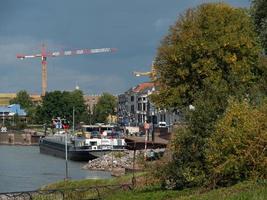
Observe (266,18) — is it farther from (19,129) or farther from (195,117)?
(19,129)

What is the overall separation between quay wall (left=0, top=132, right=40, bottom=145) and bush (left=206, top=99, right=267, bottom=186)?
147 meters

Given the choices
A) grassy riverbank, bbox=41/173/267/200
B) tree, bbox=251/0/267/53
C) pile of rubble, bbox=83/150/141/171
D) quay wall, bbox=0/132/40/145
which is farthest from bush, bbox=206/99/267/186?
quay wall, bbox=0/132/40/145

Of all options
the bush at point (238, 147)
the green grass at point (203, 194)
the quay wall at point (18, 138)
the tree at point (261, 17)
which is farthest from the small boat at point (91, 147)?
the quay wall at point (18, 138)

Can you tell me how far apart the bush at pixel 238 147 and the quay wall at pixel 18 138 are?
147 m

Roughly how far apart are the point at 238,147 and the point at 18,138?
158 m

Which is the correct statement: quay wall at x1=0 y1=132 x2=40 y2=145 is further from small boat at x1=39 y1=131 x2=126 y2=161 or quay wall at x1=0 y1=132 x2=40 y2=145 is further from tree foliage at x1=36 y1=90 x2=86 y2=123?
small boat at x1=39 y1=131 x2=126 y2=161

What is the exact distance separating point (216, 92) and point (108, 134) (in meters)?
80.5

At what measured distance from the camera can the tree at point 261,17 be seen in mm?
43188

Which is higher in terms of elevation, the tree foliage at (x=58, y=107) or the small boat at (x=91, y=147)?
the tree foliage at (x=58, y=107)

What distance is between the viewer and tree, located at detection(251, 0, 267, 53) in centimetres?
4319

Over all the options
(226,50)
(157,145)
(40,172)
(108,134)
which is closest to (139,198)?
(226,50)

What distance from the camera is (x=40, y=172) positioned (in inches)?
2650

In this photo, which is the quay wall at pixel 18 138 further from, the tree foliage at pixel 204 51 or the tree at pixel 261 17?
the tree at pixel 261 17

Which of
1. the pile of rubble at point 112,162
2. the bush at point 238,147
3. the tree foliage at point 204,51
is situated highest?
the tree foliage at point 204,51
